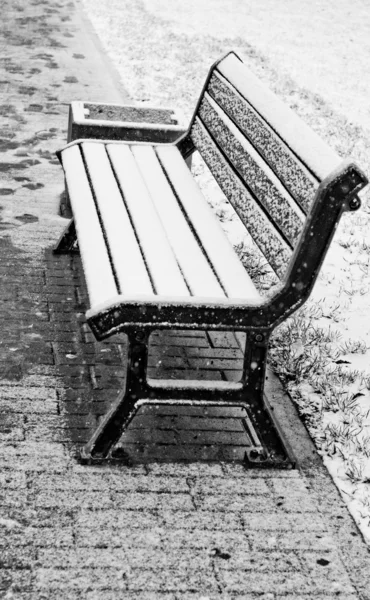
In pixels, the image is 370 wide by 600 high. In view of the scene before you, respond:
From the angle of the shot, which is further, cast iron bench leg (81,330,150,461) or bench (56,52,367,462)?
cast iron bench leg (81,330,150,461)

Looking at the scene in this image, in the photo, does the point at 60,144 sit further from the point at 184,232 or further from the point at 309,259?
the point at 309,259

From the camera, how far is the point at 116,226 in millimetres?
3469

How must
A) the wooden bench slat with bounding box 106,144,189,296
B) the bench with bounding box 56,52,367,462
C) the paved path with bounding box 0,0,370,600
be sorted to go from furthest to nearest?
the wooden bench slat with bounding box 106,144,189,296 → the bench with bounding box 56,52,367,462 → the paved path with bounding box 0,0,370,600

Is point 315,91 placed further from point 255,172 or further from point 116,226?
point 116,226

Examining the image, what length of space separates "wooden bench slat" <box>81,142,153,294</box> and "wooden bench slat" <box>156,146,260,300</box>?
0.92 feet

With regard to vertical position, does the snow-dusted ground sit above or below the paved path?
below

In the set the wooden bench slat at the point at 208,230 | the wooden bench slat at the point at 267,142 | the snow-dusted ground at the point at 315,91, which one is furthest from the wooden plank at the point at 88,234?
the snow-dusted ground at the point at 315,91

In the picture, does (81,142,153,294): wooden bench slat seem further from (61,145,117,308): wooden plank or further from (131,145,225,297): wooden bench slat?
(131,145,225,297): wooden bench slat

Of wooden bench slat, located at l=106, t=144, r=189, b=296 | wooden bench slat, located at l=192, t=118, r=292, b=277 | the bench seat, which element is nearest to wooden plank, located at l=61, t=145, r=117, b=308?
the bench seat

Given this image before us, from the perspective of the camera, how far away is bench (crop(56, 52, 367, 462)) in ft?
9.37

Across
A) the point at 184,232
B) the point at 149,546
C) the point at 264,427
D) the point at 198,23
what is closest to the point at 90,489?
the point at 149,546

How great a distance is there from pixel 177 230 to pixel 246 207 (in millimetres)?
304

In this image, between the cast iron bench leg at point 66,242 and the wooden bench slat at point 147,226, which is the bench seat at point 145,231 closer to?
the wooden bench slat at point 147,226

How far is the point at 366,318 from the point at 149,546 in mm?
2166
